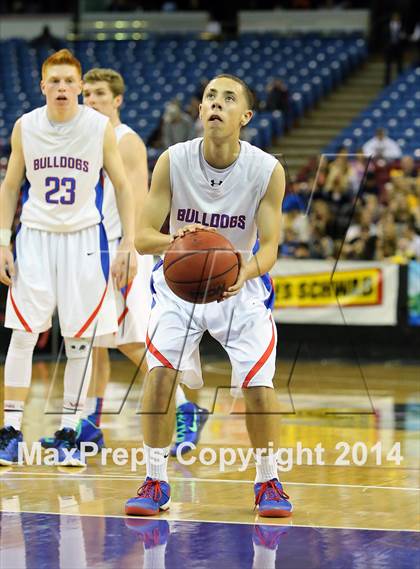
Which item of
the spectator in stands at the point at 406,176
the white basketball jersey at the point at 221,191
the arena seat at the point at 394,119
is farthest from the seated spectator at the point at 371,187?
the white basketball jersey at the point at 221,191

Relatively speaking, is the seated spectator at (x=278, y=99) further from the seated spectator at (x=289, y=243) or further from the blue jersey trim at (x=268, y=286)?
the blue jersey trim at (x=268, y=286)

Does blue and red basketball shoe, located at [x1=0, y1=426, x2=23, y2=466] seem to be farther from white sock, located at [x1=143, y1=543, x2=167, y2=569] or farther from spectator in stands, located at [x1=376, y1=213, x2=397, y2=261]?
spectator in stands, located at [x1=376, y1=213, x2=397, y2=261]

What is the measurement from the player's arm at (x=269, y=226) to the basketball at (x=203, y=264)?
0.16 m

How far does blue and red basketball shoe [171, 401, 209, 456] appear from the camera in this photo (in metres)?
7.11

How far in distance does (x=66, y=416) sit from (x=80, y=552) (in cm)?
218

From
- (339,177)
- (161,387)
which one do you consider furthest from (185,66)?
(161,387)

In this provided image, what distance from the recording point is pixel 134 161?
7.42 metres

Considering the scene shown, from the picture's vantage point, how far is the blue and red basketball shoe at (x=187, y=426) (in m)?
7.11

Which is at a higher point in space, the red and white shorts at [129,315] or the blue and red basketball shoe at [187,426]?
the red and white shorts at [129,315]

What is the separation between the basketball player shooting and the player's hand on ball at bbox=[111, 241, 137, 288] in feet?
3.36

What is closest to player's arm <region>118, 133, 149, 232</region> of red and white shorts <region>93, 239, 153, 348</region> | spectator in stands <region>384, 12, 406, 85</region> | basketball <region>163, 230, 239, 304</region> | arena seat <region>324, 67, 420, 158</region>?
red and white shorts <region>93, 239, 153, 348</region>

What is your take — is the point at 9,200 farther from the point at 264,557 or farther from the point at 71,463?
the point at 264,557

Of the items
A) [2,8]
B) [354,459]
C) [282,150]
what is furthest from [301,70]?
[354,459]


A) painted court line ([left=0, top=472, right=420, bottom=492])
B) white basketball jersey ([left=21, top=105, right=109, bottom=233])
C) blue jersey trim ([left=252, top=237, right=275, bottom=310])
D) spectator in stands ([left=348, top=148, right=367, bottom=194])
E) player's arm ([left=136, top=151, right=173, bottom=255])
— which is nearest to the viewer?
player's arm ([left=136, top=151, right=173, bottom=255])
